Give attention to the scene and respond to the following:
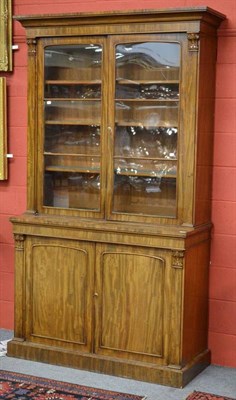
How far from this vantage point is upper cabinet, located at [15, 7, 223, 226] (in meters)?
4.51

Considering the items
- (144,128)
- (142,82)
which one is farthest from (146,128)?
(142,82)

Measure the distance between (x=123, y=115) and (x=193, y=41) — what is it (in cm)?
66

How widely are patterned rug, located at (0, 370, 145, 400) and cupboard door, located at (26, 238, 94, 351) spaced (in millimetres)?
382

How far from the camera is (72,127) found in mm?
4945

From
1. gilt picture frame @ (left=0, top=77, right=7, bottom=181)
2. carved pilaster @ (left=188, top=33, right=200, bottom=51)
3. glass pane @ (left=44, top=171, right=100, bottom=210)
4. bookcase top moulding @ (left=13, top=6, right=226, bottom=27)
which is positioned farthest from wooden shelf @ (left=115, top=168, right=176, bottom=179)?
gilt picture frame @ (left=0, top=77, right=7, bottom=181)

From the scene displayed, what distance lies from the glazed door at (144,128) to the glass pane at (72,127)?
5.7 inches

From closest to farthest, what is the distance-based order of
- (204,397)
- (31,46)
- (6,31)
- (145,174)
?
(204,397) < (145,174) < (31,46) < (6,31)

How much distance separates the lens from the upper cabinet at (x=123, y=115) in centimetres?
451

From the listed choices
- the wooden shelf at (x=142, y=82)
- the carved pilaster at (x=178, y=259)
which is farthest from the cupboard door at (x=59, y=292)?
the wooden shelf at (x=142, y=82)

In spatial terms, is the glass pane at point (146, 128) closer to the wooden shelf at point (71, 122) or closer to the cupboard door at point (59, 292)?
the wooden shelf at point (71, 122)

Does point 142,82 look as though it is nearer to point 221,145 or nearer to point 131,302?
point 221,145

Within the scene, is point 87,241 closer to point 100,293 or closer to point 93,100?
point 100,293

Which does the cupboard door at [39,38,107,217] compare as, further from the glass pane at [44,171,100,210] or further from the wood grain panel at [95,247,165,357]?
the wood grain panel at [95,247,165,357]

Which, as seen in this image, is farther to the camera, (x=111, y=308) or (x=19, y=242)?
(x=19, y=242)
